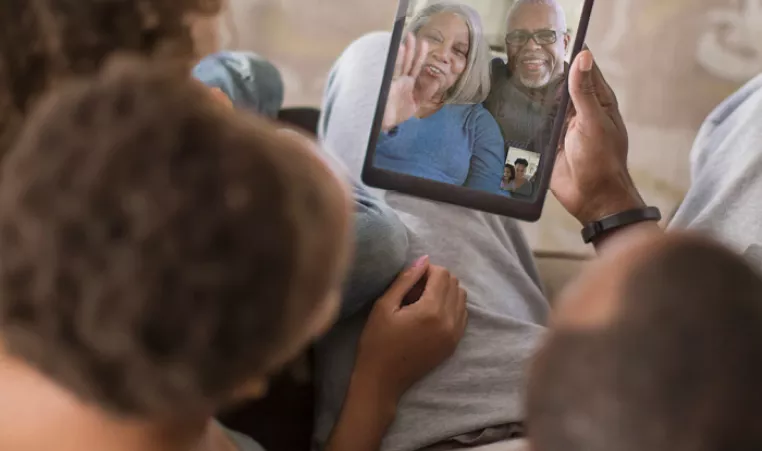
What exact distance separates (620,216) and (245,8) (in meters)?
0.59

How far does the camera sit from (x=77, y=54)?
31 cm

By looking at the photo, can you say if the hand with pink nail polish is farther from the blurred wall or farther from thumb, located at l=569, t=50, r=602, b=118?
the blurred wall

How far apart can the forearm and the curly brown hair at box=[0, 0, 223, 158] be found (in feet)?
0.96

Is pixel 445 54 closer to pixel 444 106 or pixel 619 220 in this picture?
pixel 444 106

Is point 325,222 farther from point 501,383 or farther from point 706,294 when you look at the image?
point 501,383

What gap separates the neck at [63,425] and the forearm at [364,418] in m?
0.15

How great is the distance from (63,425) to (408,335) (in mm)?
264

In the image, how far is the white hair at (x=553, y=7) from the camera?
0.54 metres

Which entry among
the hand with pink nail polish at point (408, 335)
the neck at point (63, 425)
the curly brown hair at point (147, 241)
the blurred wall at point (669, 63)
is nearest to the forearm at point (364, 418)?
the hand with pink nail polish at point (408, 335)

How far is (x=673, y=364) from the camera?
21 cm

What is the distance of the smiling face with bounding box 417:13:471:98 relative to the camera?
1.79 feet

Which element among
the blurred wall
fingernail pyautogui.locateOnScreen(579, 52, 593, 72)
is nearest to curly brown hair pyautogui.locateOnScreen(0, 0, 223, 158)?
fingernail pyautogui.locateOnScreen(579, 52, 593, 72)

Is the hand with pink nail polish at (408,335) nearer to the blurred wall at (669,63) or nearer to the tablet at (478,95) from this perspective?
the tablet at (478,95)

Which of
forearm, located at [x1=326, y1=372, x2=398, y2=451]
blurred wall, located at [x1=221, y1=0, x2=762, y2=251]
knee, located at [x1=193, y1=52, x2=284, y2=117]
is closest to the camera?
forearm, located at [x1=326, y1=372, x2=398, y2=451]
